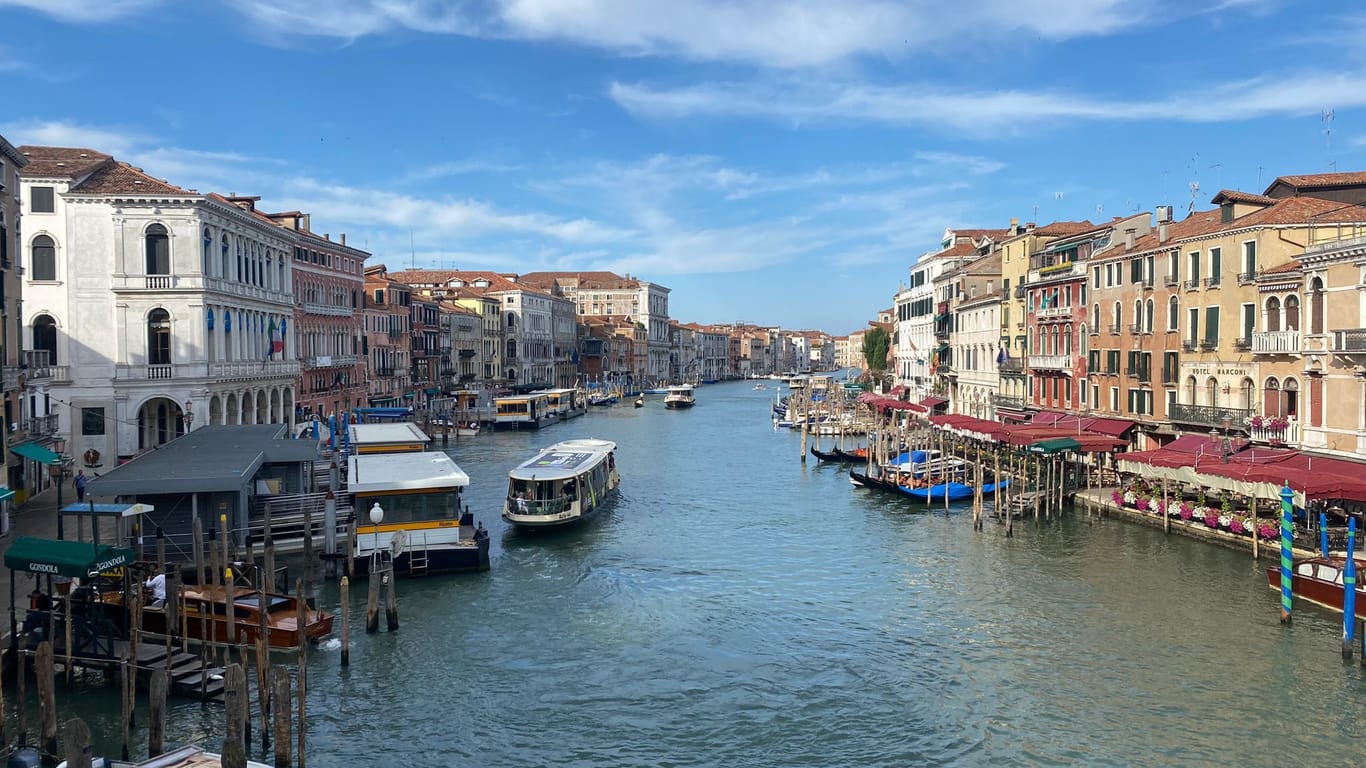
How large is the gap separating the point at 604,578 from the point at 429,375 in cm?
4243

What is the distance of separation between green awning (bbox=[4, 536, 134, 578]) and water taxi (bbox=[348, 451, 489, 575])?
20.3 ft

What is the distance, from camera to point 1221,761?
36.3 ft

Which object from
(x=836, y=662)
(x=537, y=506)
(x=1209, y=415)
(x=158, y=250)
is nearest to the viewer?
(x=836, y=662)

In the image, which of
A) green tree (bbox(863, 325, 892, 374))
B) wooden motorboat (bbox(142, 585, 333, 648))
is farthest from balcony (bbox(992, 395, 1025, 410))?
green tree (bbox(863, 325, 892, 374))

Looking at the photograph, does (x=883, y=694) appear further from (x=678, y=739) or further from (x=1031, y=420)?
(x=1031, y=420)

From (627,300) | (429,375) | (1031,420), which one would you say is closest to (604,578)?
(1031,420)

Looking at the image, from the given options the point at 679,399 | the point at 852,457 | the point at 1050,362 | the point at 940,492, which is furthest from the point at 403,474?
the point at 679,399

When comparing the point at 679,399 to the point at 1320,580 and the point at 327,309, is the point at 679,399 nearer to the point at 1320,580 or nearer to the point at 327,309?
the point at 327,309

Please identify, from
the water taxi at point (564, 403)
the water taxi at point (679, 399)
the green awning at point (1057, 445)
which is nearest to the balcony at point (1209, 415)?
the green awning at point (1057, 445)

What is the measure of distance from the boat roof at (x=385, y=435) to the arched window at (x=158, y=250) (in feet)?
22.2

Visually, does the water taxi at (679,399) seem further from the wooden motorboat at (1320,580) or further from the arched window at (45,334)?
the wooden motorboat at (1320,580)

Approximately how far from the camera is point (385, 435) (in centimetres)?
2959

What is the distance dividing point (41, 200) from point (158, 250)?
293 cm

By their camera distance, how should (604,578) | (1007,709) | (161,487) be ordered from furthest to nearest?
(604,578) → (161,487) → (1007,709)
